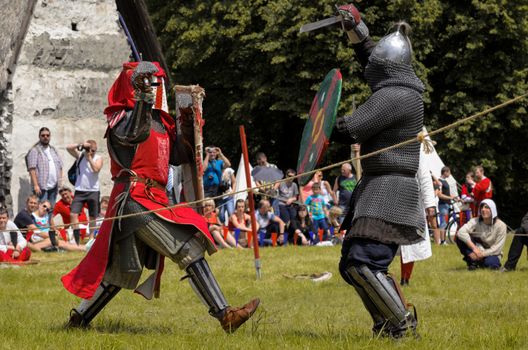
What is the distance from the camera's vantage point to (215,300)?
252 inches

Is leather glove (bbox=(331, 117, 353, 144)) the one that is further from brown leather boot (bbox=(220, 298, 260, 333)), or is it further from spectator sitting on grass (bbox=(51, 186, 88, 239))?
spectator sitting on grass (bbox=(51, 186, 88, 239))

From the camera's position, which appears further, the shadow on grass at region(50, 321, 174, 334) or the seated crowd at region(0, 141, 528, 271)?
the seated crowd at region(0, 141, 528, 271)

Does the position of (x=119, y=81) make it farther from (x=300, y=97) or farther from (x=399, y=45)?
(x=300, y=97)

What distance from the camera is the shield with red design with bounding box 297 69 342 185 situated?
601cm

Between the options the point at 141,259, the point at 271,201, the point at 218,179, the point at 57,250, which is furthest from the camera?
the point at 271,201

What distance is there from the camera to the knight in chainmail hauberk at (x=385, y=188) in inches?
234

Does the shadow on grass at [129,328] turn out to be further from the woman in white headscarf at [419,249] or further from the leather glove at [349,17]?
the woman in white headscarf at [419,249]

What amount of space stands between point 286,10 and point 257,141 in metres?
4.26

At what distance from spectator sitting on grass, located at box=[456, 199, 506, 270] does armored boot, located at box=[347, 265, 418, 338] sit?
6.54m

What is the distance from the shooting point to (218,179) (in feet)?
48.1

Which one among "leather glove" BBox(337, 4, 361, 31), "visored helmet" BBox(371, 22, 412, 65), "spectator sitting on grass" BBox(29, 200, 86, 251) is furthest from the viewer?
"spectator sitting on grass" BBox(29, 200, 86, 251)

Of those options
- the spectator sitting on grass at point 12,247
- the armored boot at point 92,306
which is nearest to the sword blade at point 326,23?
Answer: the armored boot at point 92,306

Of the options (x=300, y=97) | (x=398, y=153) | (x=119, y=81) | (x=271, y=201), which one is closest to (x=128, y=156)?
(x=119, y=81)

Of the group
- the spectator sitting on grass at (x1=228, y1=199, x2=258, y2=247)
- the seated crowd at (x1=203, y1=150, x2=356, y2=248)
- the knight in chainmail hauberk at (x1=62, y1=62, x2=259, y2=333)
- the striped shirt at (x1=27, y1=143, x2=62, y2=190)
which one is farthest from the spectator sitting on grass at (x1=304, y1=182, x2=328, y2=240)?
the knight in chainmail hauberk at (x1=62, y1=62, x2=259, y2=333)
